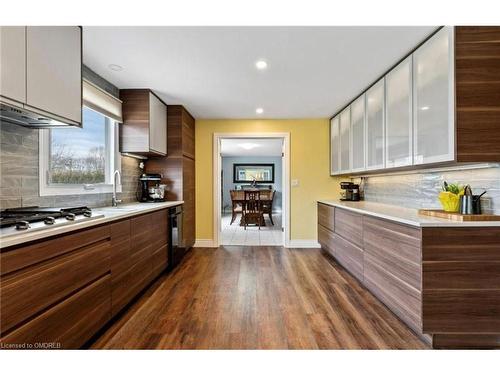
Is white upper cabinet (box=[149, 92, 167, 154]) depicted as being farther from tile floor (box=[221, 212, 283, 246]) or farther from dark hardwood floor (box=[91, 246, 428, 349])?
tile floor (box=[221, 212, 283, 246])

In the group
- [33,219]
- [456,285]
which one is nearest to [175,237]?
[33,219]

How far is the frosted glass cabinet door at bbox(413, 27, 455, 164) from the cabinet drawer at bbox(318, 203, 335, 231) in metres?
1.66

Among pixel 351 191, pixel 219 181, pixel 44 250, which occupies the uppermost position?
pixel 219 181

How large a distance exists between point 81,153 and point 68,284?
1.58 meters

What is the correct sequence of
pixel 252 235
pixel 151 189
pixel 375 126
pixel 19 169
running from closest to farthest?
pixel 19 169 → pixel 375 126 → pixel 151 189 → pixel 252 235

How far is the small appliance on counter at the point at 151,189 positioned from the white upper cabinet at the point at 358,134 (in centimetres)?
274

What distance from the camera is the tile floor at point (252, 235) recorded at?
195 inches

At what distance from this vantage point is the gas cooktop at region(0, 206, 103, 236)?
1262mm

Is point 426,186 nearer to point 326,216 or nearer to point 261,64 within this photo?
point 326,216

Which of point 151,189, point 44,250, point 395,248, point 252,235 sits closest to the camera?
point 44,250

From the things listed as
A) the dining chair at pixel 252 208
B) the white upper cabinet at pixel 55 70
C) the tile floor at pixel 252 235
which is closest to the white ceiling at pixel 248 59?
the white upper cabinet at pixel 55 70

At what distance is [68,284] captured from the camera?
1.47m

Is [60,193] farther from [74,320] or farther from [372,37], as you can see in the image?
[372,37]

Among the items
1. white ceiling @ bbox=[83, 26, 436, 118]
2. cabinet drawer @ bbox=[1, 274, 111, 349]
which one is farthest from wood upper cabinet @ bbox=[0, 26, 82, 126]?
cabinet drawer @ bbox=[1, 274, 111, 349]
